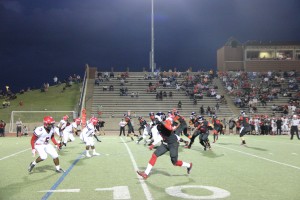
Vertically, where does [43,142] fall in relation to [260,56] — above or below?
below

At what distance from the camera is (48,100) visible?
48.3 meters

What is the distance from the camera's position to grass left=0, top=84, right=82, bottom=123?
41312 millimetres

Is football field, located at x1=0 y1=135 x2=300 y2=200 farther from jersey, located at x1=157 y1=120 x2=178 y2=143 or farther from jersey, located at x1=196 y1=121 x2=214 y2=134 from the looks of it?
jersey, located at x1=196 y1=121 x2=214 y2=134

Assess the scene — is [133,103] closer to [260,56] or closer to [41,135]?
[260,56]

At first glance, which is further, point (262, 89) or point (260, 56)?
point (260, 56)

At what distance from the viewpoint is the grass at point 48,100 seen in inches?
1626

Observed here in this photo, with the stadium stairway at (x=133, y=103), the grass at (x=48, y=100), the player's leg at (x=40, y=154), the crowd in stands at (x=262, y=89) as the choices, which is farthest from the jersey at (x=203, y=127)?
the crowd in stands at (x=262, y=89)

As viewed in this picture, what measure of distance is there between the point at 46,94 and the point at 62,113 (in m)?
12.2

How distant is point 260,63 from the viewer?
60.4 meters

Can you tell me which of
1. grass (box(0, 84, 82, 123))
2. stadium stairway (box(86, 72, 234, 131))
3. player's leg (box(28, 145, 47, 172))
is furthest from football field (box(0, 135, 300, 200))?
stadium stairway (box(86, 72, 234, 131))

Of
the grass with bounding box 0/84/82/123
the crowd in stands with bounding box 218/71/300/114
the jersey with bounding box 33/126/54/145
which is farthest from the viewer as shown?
the crowd in stands with bounding box 218/71/300/114

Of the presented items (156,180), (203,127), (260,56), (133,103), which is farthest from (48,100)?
(156,180)

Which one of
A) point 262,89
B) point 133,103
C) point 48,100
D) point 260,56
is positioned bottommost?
point 133,103

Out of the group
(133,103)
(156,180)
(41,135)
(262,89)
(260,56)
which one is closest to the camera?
(156,180)
